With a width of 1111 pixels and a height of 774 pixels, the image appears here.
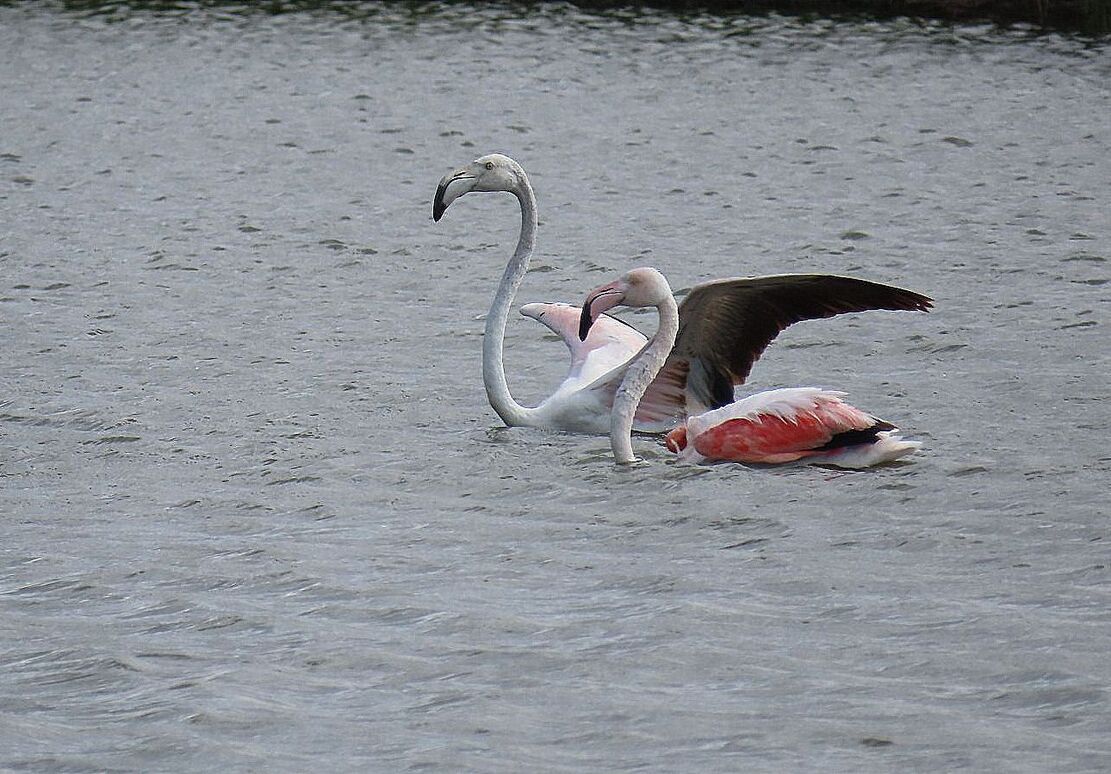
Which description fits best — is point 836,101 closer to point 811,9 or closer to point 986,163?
point 986,163

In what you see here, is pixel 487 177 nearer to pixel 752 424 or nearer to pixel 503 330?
pixel 503 330

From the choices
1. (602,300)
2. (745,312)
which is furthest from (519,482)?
(745,312)

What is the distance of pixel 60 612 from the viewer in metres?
5.57

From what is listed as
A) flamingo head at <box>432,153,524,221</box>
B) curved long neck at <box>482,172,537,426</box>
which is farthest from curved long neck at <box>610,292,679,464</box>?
flamingo head at <box>432,153,524,221</box>

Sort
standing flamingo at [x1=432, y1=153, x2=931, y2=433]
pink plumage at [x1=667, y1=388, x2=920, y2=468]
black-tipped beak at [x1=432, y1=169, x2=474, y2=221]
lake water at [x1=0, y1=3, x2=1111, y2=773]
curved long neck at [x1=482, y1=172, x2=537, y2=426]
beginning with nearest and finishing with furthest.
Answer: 1. lake water at [x1=0, y1=3, x2=1111, y2=773]
2. pink plumage at [x1=667, y1=388, x2=920, y2=468]
3. standing flamingo at [x1=432, y1=153, x2=931, y2=433]
4. curved long neck at [x1=482, y1=172, x2=537, y2=426]
5. black-tipped beak at [x1=432, y1=169, x2=474, y2=221]

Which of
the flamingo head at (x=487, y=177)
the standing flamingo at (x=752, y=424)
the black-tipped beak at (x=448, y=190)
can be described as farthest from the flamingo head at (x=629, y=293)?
the flamingo head at (x=487, y=177)

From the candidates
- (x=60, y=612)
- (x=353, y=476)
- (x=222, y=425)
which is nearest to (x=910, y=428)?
(x=353, y=476)

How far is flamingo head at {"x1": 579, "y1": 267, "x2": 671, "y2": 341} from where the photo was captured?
721 cm

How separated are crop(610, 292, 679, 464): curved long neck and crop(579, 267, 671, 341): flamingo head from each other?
53 mm

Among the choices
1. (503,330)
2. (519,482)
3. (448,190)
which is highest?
(448,190)

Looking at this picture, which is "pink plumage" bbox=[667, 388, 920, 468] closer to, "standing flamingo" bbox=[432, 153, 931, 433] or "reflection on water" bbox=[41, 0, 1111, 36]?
"standing flamingo" bbox=[432, 153, 931, 433]

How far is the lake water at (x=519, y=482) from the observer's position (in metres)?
4.66

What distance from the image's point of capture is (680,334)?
775 centimetres

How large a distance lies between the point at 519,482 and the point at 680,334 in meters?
1.17
